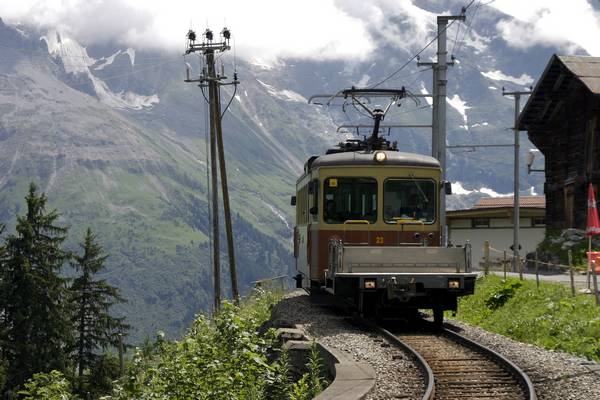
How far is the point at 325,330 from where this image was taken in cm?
1875

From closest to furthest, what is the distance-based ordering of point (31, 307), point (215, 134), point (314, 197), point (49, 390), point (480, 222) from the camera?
point (49, 390) → point (314, 197) → point (215, 134) → point (31, 307) → point (480, 222)

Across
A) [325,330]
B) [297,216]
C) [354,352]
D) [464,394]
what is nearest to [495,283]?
[297,216]

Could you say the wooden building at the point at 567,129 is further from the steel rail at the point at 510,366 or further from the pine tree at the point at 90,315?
the pine tree at the point at 90,315

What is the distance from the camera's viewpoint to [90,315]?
2483 inches

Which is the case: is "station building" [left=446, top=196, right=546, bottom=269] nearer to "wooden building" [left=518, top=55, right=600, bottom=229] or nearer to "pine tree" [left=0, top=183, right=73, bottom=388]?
"wooden building" [left=518, top=55, right=600, bottom=229]

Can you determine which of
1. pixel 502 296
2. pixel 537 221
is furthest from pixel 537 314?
pixel 537 221

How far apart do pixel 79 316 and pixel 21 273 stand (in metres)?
6.85

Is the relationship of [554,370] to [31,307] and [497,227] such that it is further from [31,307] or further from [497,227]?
[497,227]

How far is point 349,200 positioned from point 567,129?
2968 centimetres

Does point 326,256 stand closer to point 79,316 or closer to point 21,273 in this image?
point 21,273

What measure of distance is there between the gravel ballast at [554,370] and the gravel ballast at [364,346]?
1.48m

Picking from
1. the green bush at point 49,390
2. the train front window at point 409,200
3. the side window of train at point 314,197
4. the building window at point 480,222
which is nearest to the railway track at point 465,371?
the train front window at point 409,200

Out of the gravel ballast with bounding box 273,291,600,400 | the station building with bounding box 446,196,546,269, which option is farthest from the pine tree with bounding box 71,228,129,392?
the gravel ballast with bounding box 273,291,600,400

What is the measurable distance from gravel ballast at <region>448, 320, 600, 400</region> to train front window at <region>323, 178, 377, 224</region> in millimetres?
4081
